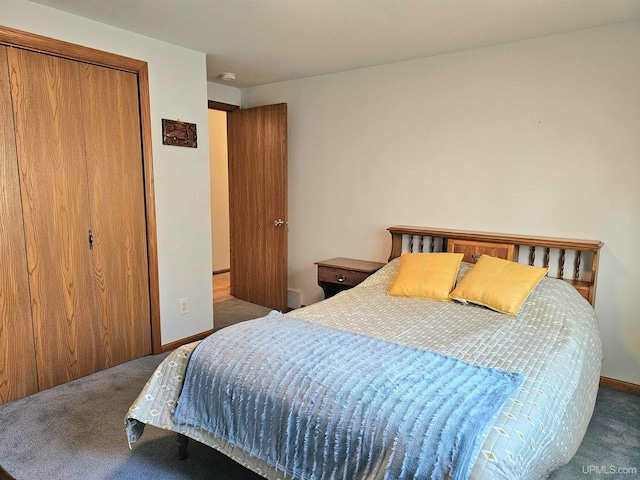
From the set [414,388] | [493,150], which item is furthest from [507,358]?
[493,150]

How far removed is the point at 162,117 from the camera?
9.98ft

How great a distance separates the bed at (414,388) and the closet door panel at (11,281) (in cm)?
120

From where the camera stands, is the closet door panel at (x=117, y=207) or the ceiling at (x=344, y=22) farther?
the closet door panel at (x=117, y=207)

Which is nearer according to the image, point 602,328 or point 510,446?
point 510,446

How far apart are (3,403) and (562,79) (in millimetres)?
3987

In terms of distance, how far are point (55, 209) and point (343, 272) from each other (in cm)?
208

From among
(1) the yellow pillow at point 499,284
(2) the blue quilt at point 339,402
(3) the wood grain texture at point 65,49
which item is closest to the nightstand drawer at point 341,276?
(1) the yellow pillow at point 499,284

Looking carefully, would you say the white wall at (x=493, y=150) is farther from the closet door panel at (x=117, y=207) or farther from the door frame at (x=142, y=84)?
the closet door panel at (x=117, y=207)

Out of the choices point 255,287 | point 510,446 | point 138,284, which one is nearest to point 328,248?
point 255,287

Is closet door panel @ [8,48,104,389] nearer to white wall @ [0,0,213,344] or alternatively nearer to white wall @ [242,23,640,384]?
white wall @ [0,0,213,344]

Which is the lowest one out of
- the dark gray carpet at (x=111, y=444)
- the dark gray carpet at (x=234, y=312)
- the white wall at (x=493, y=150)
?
the dark gray carpet at (x=111, y=444)

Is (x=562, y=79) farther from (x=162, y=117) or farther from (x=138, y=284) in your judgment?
Answer: (x=138, y=284)

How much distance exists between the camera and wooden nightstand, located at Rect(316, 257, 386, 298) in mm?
3332

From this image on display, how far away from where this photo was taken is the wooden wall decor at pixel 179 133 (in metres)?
3.06
